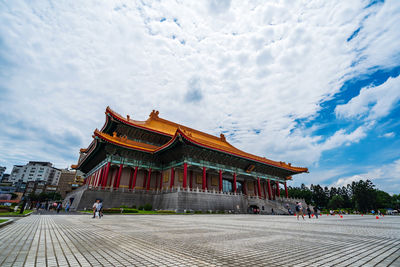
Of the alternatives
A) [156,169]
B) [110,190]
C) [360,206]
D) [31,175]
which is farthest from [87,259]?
[31,175]

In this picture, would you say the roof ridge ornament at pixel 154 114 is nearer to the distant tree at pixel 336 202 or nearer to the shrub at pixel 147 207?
the shrub at pixel 147 207

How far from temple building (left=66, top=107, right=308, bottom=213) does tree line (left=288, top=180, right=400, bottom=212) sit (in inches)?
1501

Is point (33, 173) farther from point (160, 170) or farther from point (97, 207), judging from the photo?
point (97, 207)

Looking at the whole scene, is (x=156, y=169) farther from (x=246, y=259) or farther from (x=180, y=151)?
(x=246, y=259)

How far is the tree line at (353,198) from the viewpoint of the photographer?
200ft

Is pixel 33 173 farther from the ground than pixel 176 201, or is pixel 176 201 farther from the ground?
pixel 33 173

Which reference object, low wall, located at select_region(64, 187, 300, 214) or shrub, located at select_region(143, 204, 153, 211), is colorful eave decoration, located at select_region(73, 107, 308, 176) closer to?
low wall, located at select_region(64, 187, 300, 214)

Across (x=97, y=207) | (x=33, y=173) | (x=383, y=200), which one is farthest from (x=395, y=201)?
(x=33, y=173)

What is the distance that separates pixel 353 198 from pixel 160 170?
72.7 m

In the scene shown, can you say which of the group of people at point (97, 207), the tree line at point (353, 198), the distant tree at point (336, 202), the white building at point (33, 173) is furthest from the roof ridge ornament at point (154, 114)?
the white building at point (33, 173)

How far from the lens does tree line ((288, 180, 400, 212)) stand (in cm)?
6084

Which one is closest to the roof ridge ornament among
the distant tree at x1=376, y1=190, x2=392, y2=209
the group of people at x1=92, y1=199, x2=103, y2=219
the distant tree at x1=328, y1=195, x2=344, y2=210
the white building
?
the group of people at x1=92, y1=199, x2=103, y2=219

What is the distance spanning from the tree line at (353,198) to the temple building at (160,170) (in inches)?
1501

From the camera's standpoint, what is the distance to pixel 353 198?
6750 cm
